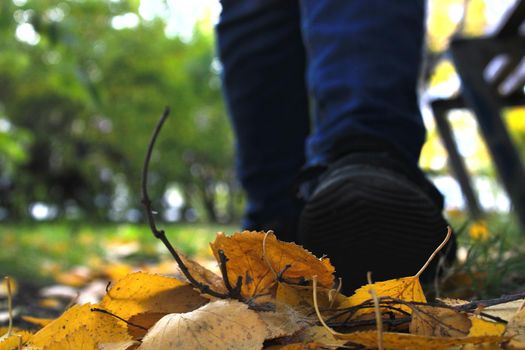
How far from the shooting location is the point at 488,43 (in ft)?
8.23

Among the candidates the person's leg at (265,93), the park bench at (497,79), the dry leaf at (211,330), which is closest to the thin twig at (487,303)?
the dry leaf at (211,330)

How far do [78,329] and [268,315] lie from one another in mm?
227

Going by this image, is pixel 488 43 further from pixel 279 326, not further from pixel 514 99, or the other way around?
pixel 279 326

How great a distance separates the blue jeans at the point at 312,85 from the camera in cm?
113

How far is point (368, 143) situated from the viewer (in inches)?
42.8

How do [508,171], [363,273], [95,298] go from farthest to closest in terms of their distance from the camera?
[508,171], [95,298], [363,273]

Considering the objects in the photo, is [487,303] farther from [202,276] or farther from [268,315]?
[202,276]

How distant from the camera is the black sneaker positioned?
0.96 m

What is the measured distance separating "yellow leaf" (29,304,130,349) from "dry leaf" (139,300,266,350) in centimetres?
9

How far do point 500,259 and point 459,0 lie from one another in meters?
9.54

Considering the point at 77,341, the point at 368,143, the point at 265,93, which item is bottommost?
the point at 77,341

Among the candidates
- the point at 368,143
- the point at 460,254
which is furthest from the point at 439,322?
the point at 460,254

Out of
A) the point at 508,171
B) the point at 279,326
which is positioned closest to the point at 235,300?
the point at 279,326

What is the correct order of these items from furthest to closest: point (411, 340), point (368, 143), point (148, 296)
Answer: point (368, 143), point (148, 296), point (411, 340)
